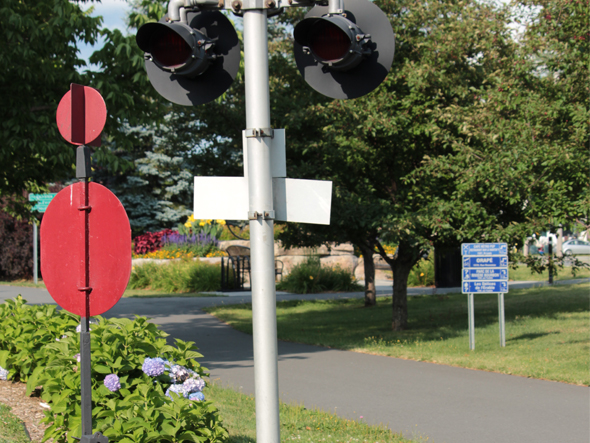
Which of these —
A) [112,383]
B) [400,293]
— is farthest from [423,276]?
[112,383]

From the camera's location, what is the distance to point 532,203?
376 inches

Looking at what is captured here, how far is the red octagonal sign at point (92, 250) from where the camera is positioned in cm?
324

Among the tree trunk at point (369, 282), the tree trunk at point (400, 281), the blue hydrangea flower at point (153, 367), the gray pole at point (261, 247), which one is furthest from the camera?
the tree trunk at point (369, 282)

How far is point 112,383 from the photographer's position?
411 cm

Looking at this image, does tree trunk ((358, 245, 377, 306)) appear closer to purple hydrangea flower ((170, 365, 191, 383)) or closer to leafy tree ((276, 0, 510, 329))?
leafy tree ((276, 0, 510, 329))

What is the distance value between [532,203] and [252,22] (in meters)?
7.69

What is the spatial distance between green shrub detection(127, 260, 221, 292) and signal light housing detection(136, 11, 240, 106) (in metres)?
20.1

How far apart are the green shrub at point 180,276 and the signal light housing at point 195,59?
20.1 meters

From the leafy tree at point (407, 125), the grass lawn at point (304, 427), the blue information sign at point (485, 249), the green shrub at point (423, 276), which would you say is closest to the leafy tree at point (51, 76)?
the leafy tree at point (407, 125)

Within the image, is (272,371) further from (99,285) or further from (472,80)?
(472,80)

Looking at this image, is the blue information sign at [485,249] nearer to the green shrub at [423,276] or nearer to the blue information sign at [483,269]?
the blue information sign at [483,269]

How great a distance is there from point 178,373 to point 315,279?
713 inches

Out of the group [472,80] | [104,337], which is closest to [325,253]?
[472,80]

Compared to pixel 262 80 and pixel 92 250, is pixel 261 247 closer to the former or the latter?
pixel 262 80
